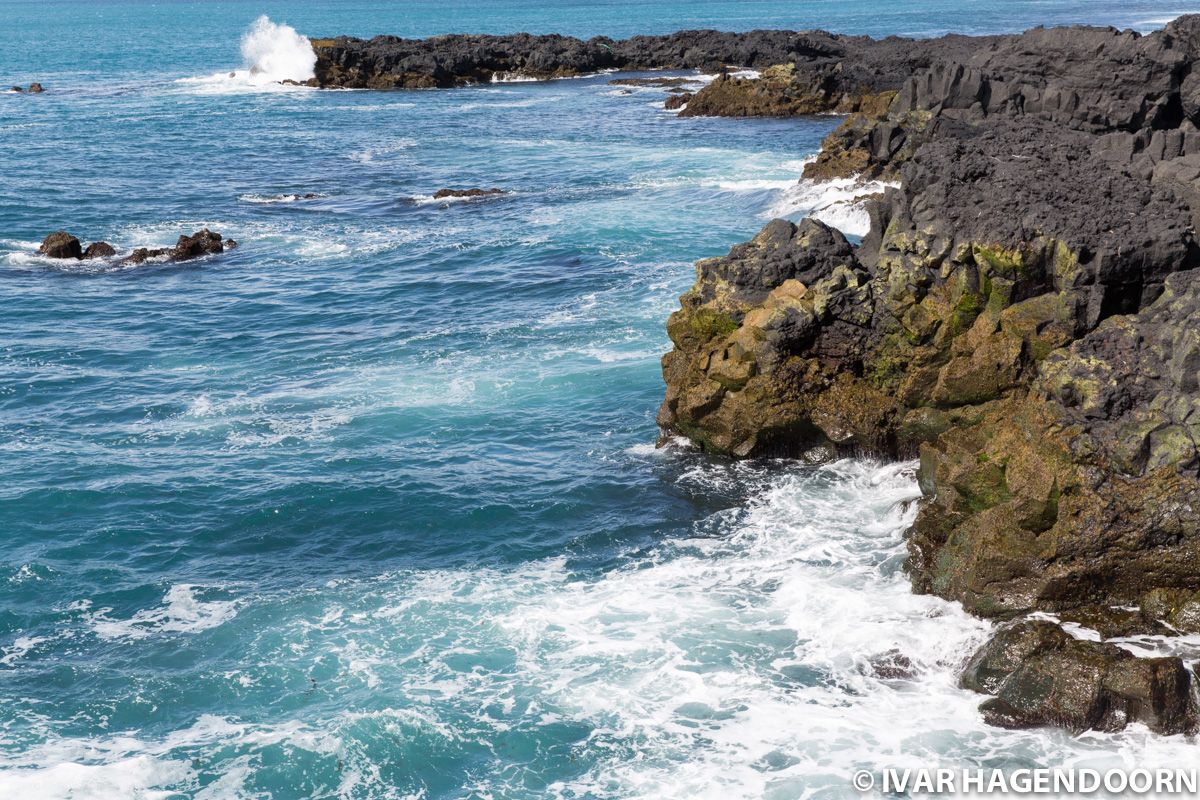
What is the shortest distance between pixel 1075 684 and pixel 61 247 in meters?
42.5

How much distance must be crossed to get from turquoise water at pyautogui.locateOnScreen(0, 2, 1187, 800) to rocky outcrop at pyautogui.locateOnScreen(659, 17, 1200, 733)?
3.33ft

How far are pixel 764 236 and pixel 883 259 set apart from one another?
12.8 feet

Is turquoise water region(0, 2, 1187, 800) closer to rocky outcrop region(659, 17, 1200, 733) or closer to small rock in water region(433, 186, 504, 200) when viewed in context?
rocky outcrop region(659, 17, 1200, 733)

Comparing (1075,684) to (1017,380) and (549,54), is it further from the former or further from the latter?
(549,54)

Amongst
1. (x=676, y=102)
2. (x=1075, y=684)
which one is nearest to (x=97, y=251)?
(x=1075, y=684)

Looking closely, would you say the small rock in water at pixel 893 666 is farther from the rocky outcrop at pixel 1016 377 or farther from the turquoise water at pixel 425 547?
the rocky outcrop at pixel 1016 377

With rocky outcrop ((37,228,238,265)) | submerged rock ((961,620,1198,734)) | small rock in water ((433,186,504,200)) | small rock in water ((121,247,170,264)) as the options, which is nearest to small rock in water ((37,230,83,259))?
rocky outcrop ((37,228,238,265))

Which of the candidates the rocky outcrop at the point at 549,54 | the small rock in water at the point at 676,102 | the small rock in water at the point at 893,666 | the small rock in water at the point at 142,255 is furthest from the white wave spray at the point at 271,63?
the small rock in water at the point at 893,666

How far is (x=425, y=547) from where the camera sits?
81.0 ft

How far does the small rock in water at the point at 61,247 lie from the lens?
46594 mm

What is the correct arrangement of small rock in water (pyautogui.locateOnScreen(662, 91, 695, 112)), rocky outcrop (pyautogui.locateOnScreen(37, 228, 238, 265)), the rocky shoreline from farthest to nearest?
small rock in water (pyautogui.locateOnScreen(662, 91, 695, 112)) → rocky outcrop (pyautogui.locateOnScreen(37, 228, 238, 265)) → the rocky shoreline

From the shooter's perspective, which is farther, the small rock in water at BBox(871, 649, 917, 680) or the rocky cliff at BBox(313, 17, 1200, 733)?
the small rock in water at BBox(871, 649, 917, 680)

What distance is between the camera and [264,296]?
42.0m

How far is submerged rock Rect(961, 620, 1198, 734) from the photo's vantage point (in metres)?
16.9
